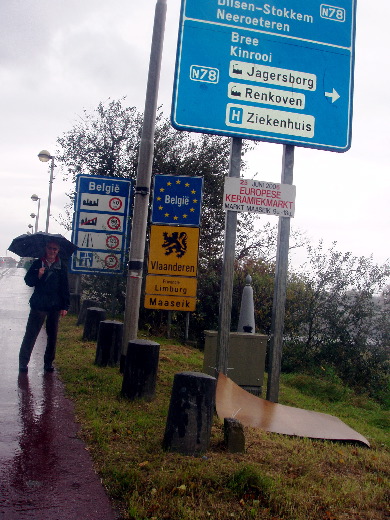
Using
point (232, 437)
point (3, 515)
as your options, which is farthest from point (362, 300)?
point (3, 515)

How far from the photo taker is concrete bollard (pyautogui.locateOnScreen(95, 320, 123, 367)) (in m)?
8.89

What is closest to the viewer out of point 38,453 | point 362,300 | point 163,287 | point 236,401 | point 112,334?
point 38,453

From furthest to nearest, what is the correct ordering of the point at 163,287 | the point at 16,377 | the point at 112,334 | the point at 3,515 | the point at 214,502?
1. the point at 163,287
2. the point at 112,334
3. the point at 16,377
4. the point at 214,502
5. the point at 3,515

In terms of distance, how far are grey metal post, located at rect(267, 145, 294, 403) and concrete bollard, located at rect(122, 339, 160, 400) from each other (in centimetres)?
154

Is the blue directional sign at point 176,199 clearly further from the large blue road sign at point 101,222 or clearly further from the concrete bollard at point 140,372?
the concrete bollard at point 140,372

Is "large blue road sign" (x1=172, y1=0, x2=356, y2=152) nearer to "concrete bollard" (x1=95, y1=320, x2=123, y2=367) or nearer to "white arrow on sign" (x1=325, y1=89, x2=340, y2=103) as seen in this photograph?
"white arrow on sign" (x1=325, y1=89, x2=340, y2=103)

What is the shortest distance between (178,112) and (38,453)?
13.1 feet

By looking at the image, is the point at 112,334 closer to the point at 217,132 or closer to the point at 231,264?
the point at 231,264

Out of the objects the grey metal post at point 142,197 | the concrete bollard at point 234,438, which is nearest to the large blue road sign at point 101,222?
the grey metal post at point 142,197

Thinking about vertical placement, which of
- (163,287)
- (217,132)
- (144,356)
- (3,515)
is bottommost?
(3,515)

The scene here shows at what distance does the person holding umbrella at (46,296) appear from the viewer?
26.4ft

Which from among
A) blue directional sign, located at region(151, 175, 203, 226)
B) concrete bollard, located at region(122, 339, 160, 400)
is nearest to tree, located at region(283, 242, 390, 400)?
blue directional sign, located at region(151, 175, 203, 226)

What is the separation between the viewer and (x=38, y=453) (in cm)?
478

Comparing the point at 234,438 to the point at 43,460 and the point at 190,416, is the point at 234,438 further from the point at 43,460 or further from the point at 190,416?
the point at 43,460
